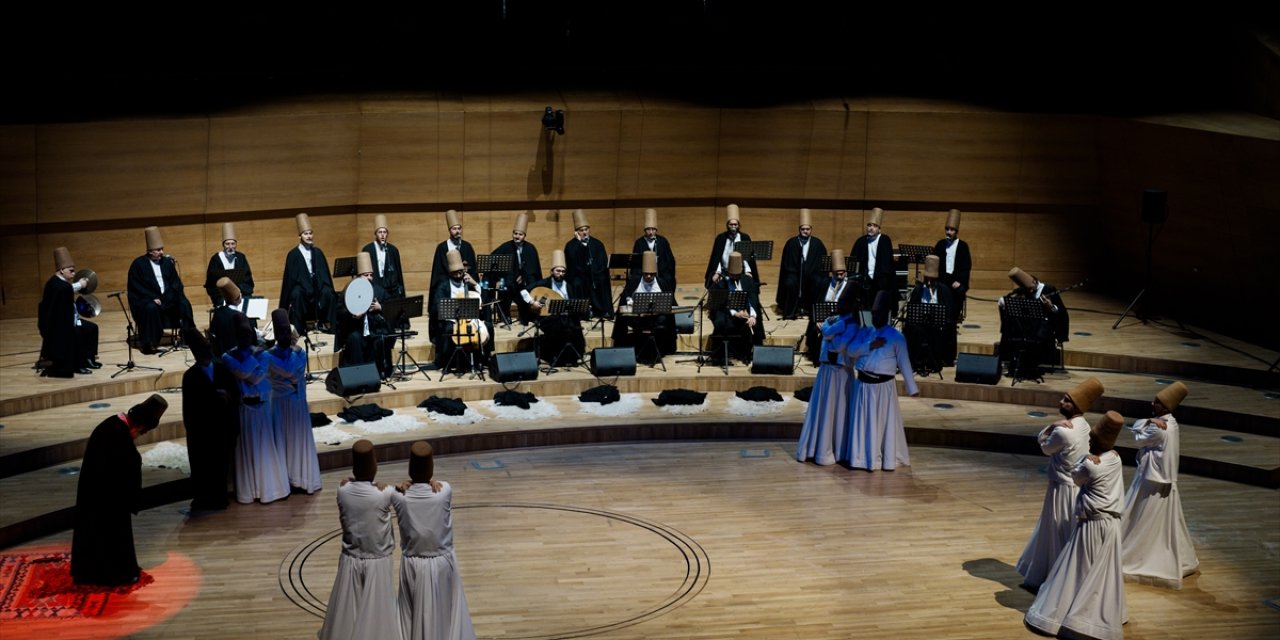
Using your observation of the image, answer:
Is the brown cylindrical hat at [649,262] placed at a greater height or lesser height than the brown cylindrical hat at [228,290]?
greater

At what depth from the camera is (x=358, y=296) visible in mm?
11523

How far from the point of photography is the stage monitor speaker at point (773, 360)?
478 inches

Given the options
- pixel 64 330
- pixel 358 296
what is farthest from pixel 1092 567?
pixel 64 330

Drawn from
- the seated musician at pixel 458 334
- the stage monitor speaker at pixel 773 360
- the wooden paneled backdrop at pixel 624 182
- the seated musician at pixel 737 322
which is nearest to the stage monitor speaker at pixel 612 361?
the seated musician at pixel 737 322

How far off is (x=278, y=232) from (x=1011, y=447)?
341 inches

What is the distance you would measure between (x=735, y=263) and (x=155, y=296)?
5727 millimetres

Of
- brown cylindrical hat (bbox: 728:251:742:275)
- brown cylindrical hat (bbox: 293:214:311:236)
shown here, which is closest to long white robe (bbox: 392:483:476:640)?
brown cylindrical hat (bbox: 728:251:742:275)

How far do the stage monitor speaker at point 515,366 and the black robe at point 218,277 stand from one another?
2557mm

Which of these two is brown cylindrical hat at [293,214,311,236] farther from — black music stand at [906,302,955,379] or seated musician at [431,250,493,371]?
black music stand at [906,302,955,379]

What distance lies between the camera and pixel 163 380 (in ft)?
37.3

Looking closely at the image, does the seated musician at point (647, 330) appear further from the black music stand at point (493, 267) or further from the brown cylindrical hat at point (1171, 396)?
the brown cylindrical hat at point (1171, 396)

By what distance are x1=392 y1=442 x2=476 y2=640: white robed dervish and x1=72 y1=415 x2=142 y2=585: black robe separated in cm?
222

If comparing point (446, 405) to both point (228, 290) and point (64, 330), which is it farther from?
point (64, 330)

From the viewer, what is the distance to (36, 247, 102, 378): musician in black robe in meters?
11.2
